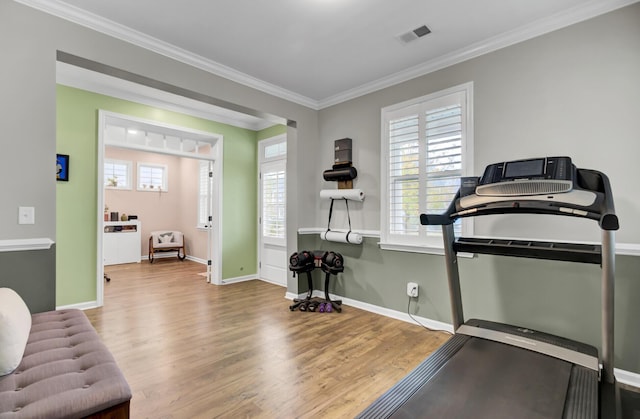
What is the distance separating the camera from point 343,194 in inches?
152

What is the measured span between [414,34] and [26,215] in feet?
10.9

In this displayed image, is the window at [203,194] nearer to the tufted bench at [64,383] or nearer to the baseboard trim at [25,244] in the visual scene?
the baseboard trim at [25,244]

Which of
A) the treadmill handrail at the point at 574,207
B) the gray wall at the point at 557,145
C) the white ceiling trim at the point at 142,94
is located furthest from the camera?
the white ceiling trim at the point at 142,94

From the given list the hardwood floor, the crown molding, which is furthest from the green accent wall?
the hardwood floor

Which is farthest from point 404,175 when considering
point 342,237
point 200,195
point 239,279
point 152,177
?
point 152,177

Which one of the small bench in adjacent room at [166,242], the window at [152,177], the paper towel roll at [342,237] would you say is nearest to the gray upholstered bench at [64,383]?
the paper towel roll at [342,237]

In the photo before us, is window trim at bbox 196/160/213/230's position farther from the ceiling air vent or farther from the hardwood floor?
the ceiling air vent

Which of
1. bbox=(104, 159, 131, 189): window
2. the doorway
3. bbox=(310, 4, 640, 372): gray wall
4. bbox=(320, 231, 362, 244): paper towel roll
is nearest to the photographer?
bbox=(310, 4, 640, 372): gray wall

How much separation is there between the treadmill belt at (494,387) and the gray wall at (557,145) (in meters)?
0.81

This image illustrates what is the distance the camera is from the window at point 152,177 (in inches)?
309

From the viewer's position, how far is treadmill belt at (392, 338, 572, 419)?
55.7 inches

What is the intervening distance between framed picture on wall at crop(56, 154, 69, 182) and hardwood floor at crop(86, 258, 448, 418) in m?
1.65

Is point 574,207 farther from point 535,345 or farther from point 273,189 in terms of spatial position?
point 273,189

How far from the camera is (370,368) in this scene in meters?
2.40
